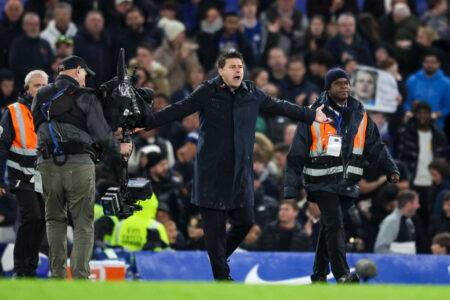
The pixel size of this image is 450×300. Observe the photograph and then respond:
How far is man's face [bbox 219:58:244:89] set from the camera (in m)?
14.4

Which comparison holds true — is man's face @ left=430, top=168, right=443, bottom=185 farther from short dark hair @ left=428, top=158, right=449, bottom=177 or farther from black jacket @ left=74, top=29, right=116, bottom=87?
black jacket @ left=74, top=29, right=116, bottom=87

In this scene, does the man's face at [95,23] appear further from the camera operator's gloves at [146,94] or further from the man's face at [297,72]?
the camera operator's gloves at [146,94]

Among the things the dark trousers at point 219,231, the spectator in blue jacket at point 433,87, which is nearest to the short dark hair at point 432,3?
the spectator in blue jacket at point 433,87

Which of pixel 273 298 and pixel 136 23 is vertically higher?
pixel 136 23

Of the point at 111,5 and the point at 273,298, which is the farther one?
the point at 111,5

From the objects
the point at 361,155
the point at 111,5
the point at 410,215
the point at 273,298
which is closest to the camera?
the point at 273,298

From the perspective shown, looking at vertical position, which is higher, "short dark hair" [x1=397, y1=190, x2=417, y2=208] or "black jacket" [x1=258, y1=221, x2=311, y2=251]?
"short dark hair" [x1=397, y1=190, x2=417, y2=208]

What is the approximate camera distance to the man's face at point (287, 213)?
1875 cm

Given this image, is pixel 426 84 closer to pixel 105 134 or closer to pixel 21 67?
pixel 21 67

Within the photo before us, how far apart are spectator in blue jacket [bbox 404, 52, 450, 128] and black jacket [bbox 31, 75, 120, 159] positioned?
29.3 feet

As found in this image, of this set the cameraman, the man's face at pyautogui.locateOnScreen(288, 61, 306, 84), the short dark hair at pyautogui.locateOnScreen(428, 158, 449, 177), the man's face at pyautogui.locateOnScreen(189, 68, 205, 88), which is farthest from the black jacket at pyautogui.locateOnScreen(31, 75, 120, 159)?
the man's face at pyautogui.locateOnScreen(288, 61, 306, 84)

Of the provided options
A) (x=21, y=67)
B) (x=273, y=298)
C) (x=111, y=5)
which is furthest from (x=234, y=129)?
(x=111, y=5)

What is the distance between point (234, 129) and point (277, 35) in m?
9.14

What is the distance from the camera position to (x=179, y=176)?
1980 cm
